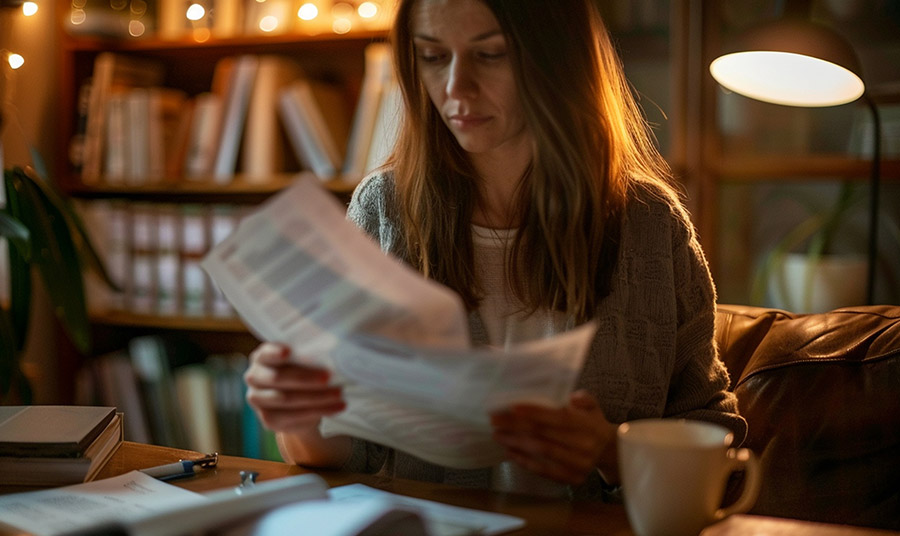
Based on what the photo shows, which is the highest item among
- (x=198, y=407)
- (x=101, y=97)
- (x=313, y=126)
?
(x=101, y=97)

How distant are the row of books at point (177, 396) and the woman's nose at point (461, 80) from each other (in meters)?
1.54

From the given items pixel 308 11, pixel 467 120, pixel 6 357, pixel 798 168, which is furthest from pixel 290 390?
pixel 308 11

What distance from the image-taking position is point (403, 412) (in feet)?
2.56

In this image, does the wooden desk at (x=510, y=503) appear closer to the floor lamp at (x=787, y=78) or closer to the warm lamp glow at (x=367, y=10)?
the floor lamp at (x=787, y=78)

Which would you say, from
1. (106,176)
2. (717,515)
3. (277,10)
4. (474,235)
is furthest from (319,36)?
(717,515)

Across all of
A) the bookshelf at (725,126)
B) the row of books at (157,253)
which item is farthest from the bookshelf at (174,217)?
the bookshelf at (725,126)

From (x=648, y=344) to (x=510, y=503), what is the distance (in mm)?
399

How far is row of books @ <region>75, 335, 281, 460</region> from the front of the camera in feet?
8.08

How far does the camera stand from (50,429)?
3.02ft

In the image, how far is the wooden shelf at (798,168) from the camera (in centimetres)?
190

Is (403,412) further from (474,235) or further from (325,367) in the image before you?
(474,235)

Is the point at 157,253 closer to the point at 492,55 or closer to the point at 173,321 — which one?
the point at 173,321

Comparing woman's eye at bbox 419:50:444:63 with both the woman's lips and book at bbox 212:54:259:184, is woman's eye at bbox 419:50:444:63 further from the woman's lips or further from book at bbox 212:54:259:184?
book at bbox 212:54:259:184

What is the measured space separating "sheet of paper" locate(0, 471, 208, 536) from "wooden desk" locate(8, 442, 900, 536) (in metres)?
0.04
